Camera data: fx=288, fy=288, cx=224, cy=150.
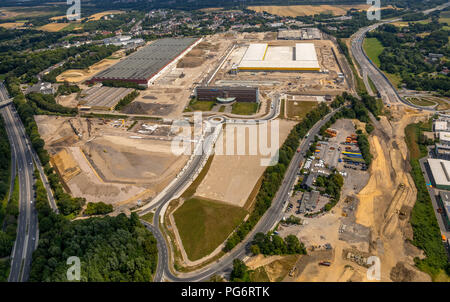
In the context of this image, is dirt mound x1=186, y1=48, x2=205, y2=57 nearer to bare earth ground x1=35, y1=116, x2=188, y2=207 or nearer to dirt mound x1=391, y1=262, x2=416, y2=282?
bare earth ground x1=35, y1=116, x2=188, y2=207

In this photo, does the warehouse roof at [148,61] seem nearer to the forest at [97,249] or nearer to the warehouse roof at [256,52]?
the warehouse roof at [256,52]

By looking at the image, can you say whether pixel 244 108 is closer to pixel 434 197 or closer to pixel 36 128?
pixel 434 197

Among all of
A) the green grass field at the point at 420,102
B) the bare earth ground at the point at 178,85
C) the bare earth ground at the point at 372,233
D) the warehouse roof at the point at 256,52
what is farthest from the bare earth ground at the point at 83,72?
the green grass field at the point at 420,102

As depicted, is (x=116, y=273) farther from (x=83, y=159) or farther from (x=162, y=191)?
(x=83, y=159)

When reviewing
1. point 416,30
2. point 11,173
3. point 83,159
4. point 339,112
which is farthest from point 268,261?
point 416,30

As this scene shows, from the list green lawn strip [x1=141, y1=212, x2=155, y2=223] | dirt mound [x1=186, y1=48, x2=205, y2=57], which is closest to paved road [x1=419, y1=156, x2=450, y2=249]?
green lawn strip [x1=141, y1=212, x2=155, y2=223]

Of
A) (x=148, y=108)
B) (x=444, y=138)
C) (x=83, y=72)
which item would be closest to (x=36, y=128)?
(x=148, y=108)
